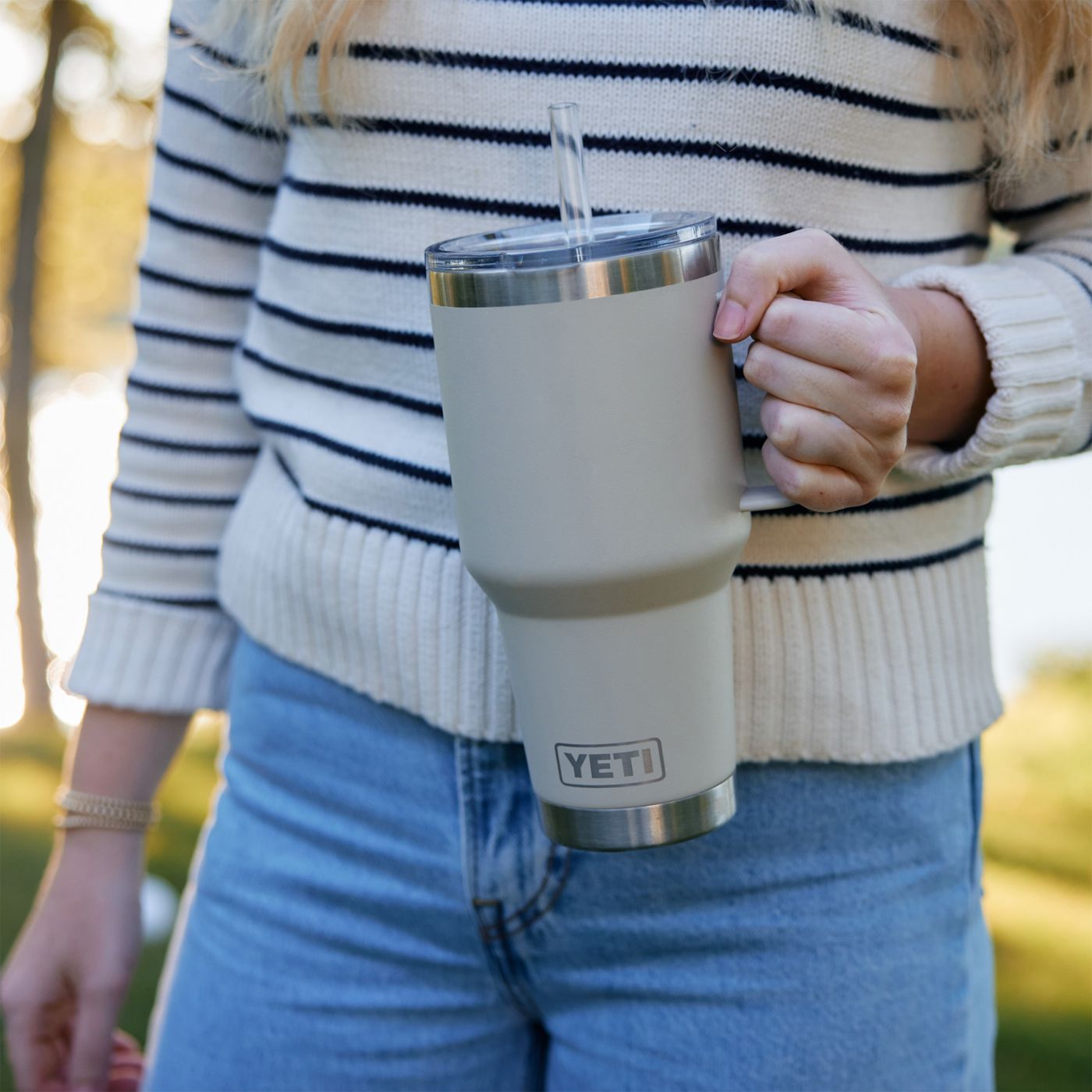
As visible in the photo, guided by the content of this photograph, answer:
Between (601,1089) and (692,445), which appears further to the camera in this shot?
(601,1089)

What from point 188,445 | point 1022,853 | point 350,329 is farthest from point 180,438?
point 1022,853

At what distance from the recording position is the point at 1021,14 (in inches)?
30.0

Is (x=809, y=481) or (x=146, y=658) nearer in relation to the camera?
(x=809, y=481)

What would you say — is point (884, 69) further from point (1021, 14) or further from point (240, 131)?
point (240, 131)

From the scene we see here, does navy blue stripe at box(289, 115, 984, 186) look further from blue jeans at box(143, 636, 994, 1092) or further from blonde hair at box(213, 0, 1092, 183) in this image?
blue jeans at box(143, 636, 994, 1092)

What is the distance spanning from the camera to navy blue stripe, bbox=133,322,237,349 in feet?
3.23

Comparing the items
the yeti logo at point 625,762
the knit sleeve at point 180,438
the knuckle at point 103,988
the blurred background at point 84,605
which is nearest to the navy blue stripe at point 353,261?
the knit sleeve at point 180,438

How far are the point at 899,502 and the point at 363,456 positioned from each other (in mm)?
349

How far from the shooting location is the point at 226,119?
92cm

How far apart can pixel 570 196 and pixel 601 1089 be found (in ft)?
1.84

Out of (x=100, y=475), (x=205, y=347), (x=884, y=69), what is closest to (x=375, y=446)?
(x=205, y=347)

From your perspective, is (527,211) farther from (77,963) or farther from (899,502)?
(77,963)

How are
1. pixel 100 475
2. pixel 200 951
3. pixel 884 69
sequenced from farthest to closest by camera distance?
1. pixel 100 475
2. pixel 200 951
3. pixel 884 69

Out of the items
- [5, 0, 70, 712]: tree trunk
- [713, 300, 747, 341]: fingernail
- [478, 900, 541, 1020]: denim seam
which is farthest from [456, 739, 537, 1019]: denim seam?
[5, 0, 70, 712]: tree trunk
